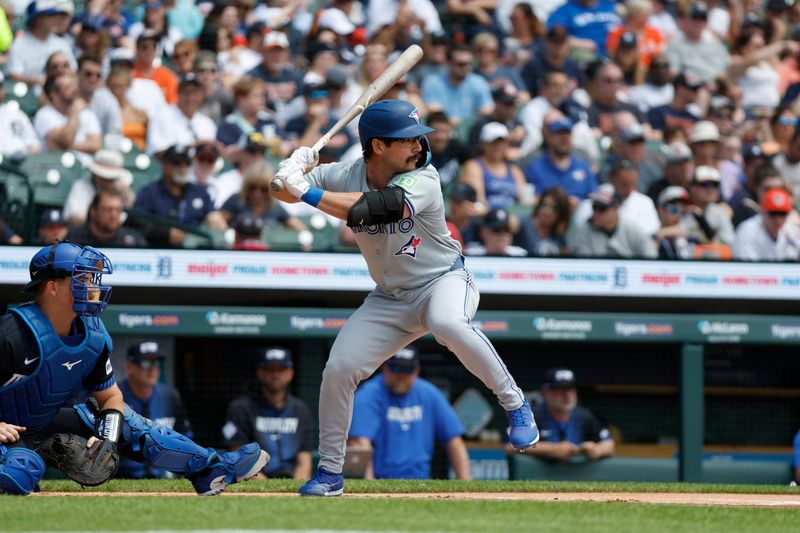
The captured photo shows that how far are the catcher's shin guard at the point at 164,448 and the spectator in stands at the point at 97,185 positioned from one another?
3.54 metres

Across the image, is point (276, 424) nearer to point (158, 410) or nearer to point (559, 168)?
point (158, 410)

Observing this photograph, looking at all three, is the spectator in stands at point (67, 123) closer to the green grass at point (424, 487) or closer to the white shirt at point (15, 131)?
the white shirt at point (15, 131)

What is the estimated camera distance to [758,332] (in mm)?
8695

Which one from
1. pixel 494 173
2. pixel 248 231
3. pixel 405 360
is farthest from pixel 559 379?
pixel 248 231

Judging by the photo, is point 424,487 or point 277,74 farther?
point 277,74

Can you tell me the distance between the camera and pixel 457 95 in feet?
36.7

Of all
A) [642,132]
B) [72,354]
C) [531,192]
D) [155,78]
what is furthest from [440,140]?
[72,354]

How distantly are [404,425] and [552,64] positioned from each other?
500 cm

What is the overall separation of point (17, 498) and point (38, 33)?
244 inches

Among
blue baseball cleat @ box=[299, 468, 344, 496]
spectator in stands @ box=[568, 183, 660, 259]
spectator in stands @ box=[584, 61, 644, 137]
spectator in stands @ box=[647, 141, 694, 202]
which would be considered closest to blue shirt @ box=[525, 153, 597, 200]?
spectator in stands @ box=[647, 141, 694, 202]

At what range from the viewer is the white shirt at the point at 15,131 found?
29.8 ft

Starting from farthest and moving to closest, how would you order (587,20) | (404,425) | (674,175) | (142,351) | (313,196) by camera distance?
(587,20) < (674,175) < (404,425) < (142,351) < (313,196)

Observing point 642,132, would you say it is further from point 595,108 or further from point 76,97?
point 76,97

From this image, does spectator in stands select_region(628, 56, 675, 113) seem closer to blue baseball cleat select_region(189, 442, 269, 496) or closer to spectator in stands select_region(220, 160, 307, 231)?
spectator in stands select_region(220, 160, 307, 231)
